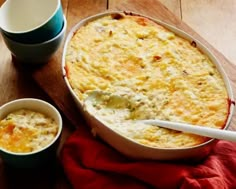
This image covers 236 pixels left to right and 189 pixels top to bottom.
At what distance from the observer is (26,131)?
2.98 ft

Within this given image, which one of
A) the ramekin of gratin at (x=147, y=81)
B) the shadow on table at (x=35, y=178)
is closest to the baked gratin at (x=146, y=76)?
the ramekin of gratin at (x=147, y=81)

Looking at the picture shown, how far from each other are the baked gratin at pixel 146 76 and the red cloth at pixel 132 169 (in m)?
0.05

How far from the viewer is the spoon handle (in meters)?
0.82

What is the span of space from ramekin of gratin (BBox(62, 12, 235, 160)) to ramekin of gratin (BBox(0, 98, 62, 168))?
6 centimetres

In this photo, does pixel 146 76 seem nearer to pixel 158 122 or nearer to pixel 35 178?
pixel 158 122

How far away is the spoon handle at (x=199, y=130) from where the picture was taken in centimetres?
82

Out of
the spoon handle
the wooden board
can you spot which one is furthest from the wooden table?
the spoon handle

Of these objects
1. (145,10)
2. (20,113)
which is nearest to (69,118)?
(20,113)

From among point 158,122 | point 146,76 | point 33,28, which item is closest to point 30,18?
point 33,28

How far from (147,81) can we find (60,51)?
26cm

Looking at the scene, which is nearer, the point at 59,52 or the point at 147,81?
the point at 147,81

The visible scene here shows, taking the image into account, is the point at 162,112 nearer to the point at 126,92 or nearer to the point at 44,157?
the point at 126,92

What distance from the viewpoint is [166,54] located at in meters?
1.02

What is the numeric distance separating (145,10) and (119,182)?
1.62ft
